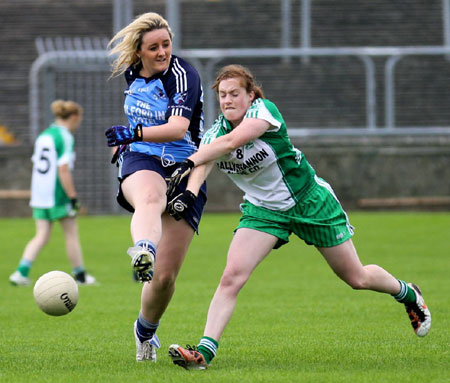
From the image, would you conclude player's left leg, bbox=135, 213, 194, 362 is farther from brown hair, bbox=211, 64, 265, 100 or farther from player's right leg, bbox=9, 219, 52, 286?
player's right leg, bbox=9, 219, 52, 286

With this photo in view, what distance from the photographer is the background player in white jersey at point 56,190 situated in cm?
1229

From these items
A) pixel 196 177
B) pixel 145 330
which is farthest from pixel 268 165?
pixel 145 330

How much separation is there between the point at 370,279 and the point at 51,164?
693 cm

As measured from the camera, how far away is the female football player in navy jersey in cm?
634

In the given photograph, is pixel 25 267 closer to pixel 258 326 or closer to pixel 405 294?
pixel 258 326

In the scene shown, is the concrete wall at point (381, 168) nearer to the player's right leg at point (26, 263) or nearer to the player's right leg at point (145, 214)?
the player's right leg at point (26, 263)

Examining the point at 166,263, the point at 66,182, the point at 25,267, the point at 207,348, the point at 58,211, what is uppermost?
the point at 166,263

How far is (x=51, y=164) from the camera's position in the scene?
12680mm

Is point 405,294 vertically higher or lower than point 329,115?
higher

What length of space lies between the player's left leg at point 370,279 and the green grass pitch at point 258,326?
23cm

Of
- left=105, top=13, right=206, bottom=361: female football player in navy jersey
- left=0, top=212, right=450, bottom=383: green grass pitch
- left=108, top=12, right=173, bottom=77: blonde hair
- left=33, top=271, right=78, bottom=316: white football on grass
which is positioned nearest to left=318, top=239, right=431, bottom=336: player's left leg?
left=0, top=212, right=450, bottom=383: green grass pitch

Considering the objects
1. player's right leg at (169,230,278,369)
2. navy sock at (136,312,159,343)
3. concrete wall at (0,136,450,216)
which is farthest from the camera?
concrete wall at (0,136,450,216)

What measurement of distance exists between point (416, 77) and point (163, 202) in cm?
1848

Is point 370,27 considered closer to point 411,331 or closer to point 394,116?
point 394,116
